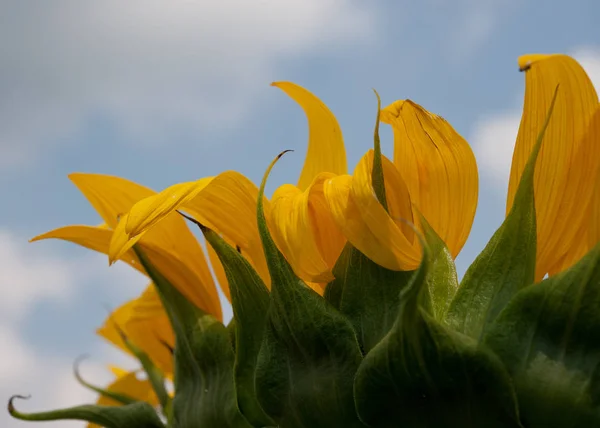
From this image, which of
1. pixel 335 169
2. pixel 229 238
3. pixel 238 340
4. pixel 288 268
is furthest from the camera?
pixel 335 169

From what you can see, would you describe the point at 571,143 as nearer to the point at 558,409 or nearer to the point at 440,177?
the point at 440,177

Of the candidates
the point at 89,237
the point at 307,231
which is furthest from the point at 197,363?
the point at 307,231

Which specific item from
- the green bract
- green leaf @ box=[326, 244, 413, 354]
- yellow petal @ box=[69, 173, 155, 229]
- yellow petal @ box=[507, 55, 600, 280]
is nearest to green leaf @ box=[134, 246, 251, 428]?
the green bract

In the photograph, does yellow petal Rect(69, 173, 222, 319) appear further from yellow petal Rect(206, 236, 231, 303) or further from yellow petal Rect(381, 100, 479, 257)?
yellow petal Rect(381, 100, 479, 257)

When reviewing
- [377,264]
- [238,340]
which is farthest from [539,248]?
[238,340]

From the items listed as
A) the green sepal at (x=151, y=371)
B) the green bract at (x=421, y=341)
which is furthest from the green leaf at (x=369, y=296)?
the green sepal at (x=151, y=371)

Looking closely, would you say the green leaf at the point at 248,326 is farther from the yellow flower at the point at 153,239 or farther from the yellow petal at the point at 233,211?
the yellow flower at the point at 153,239

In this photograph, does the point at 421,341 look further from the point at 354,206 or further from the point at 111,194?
the point at 111,194
